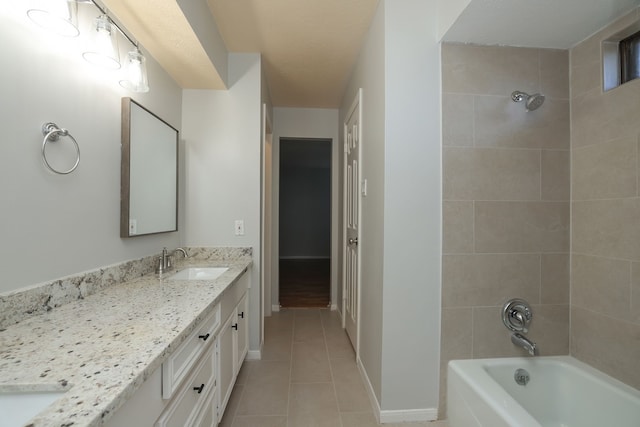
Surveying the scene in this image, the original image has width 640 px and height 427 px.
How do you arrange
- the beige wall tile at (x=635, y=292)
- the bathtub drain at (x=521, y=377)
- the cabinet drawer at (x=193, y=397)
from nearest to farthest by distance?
the cabinet drawer at (x=193, y=397)
the beige wall tile at (x=635, y=292)
the bathtub drain at (x=521, y=377)

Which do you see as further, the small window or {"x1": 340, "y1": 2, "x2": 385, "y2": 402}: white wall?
{"x1": 340, "y1": 2, "x2": 385, "y2": 402}: white wall

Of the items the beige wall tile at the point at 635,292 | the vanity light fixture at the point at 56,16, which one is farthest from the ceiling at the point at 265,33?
the beige wall tile at the point at 635,292

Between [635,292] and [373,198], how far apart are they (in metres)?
1.34

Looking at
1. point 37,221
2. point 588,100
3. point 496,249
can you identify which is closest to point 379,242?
point 496,249

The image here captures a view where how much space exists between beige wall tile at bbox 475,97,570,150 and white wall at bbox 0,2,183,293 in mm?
1956

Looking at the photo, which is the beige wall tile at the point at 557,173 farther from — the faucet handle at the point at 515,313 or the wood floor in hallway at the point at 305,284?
the wood floor in hallway at the point at 305,284

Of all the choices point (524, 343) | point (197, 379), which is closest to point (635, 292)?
point (524, 343)

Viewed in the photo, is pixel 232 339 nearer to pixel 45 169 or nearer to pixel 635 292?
pixel 45 169

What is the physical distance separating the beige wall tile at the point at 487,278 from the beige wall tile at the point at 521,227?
59 millimetres

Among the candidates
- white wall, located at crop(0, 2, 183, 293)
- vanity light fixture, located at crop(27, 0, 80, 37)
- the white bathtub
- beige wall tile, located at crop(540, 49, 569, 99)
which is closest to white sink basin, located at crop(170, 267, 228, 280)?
white wall, located at crop(0, 2, 183, 293)

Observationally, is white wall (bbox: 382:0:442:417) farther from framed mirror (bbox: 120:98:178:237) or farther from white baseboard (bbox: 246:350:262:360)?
framed mirror (bbox: 120:98:178:237)

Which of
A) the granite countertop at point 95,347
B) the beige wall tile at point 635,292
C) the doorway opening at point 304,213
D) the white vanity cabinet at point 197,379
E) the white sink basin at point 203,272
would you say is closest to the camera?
the granite countertop at point 95,347

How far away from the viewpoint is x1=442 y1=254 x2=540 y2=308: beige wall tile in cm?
150

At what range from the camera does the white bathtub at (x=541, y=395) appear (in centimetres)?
118
